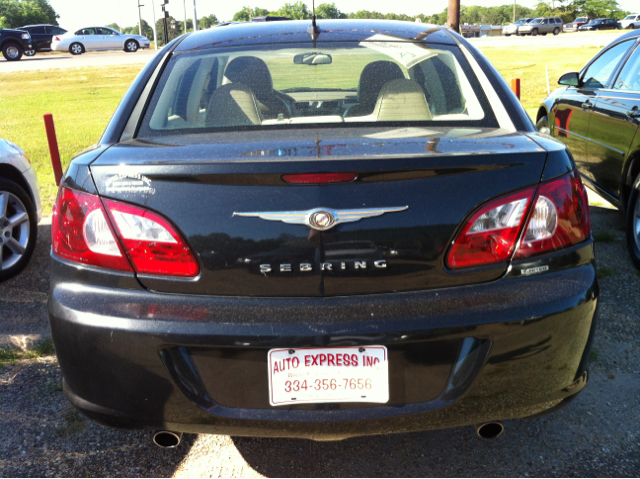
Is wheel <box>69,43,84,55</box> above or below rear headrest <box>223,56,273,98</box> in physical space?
below

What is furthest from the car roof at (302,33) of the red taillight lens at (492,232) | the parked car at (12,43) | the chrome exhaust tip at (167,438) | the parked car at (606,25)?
the parked car at (606,25)

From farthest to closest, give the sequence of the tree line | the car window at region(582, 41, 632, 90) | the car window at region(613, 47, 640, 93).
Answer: the tree line, the car window at region(582, 41, 632, 90), the car window at region(613, 47, 640, 93)

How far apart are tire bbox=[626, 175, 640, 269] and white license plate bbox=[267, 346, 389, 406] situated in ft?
10.5

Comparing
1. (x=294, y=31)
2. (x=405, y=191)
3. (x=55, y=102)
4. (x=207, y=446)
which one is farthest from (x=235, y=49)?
(x=55, y=102)

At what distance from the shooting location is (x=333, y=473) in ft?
7.83

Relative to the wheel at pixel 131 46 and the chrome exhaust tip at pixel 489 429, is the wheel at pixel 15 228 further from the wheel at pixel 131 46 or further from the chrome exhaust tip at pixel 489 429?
the wheel at pixel 131 46

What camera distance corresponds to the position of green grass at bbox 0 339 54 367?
134 inches

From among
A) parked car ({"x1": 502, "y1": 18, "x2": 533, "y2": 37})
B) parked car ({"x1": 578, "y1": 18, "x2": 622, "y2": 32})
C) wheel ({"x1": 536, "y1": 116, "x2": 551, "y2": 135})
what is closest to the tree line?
parked car ({"x1": 502, "y1": 18, "x2": 533, "y2": 37})

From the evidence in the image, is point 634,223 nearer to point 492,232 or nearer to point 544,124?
point 544,124

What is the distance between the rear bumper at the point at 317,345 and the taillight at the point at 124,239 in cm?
7

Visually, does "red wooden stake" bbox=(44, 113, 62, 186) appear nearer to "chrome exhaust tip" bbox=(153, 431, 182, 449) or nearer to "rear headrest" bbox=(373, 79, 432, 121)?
"rear headrest" bbox=(373, 79, 432, 121)

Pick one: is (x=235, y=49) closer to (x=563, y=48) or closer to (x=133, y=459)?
(x=133, y=459)

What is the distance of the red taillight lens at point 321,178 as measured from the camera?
6.04 feet

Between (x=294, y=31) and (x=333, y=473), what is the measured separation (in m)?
2.04
